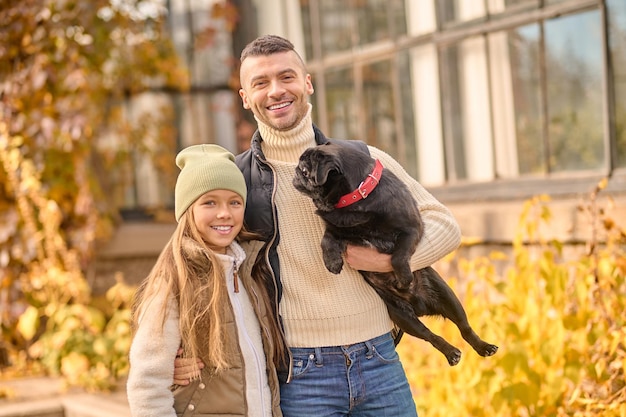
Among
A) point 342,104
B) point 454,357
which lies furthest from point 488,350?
point 342,104

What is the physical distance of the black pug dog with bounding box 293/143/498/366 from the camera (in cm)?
262

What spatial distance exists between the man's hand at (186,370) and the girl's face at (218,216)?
14.4 inches

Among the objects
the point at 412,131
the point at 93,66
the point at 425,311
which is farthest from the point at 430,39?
the point at 425,311

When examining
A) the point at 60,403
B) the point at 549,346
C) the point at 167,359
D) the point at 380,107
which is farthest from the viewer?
the point at 380,107

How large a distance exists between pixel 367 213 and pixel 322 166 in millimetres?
261

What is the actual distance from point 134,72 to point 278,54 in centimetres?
543

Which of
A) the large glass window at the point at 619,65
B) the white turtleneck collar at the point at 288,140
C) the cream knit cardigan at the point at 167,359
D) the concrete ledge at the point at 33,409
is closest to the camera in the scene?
the cream knit cardigan at the point at 167,359

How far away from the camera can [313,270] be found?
8.87 ft

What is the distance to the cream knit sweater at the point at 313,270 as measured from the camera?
265 cm

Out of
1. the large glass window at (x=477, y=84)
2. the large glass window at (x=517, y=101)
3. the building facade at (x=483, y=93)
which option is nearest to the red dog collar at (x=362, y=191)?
the building facade at (x=483, y=93)

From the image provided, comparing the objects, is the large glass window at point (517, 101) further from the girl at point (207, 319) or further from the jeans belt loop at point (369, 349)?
the girl at point (207, 319)

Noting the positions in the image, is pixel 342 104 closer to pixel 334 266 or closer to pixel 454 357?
pixel 454 357

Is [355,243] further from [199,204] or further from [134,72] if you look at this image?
[134,72]

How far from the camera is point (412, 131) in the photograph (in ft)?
21.1
